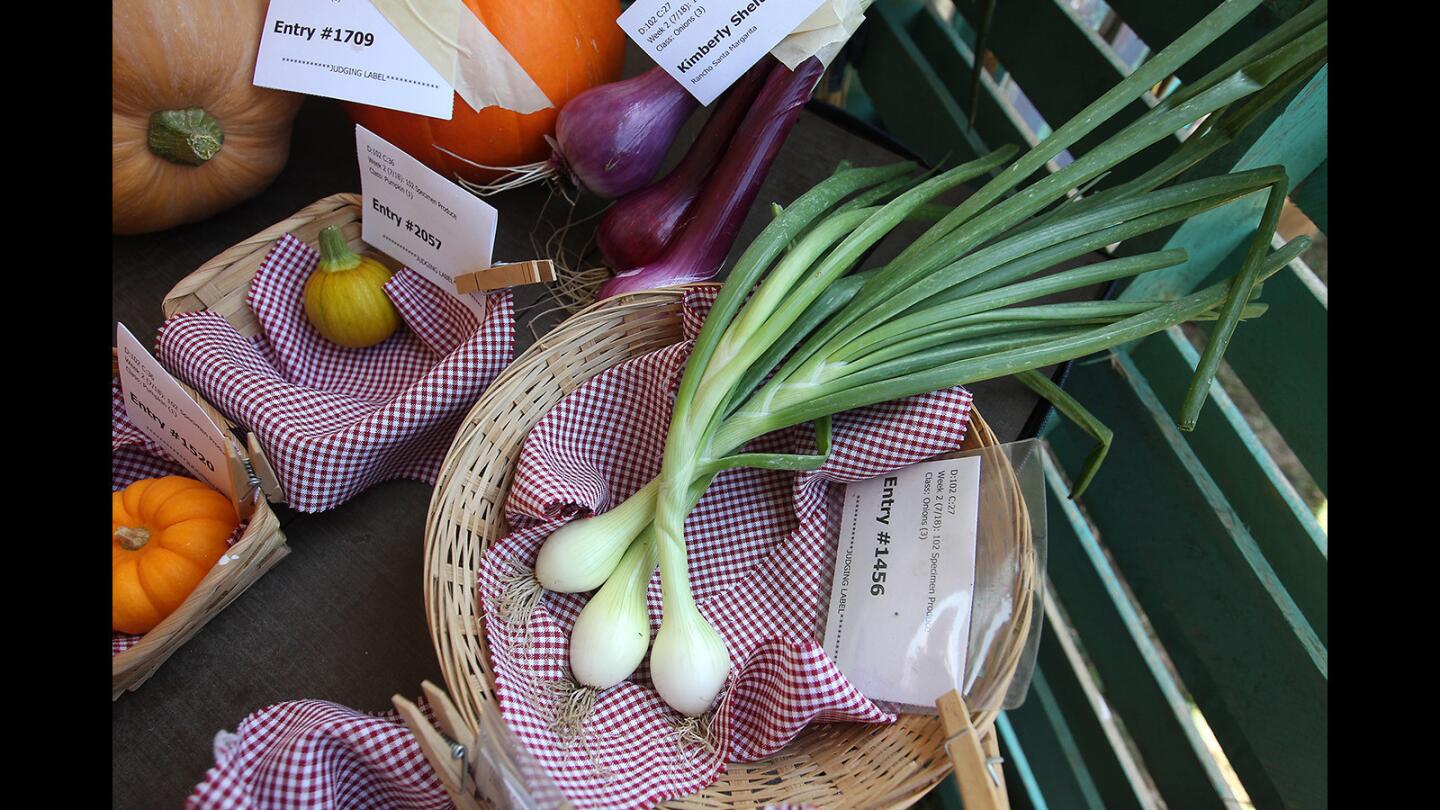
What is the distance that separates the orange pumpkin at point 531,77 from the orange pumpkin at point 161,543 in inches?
18.0

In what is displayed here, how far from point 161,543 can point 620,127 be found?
0.61 meters

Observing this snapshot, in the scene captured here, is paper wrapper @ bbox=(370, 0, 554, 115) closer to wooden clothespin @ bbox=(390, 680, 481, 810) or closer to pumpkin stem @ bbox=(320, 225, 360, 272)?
pumpkin stem @ bbox=(320, 225, 360, 272)

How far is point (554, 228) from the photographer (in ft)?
3.68

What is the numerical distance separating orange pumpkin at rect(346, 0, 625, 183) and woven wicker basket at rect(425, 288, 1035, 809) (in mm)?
287

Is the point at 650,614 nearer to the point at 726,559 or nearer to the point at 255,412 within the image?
the point at 726,559

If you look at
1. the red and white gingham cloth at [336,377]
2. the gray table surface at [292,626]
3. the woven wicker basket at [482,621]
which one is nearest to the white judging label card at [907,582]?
the woven wicker basket at [482,621]

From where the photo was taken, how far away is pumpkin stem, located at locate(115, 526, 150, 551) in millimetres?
784

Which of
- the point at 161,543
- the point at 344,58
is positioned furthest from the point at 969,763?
the point at 344,58

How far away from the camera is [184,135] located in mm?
952

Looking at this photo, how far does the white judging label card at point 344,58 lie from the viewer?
96cm

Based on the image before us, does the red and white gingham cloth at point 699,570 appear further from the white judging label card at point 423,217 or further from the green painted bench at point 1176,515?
the green painted bench at point 1176,515

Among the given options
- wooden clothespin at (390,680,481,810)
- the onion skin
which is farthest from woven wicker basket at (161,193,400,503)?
wooden clothespin at (390,680,481,810)
